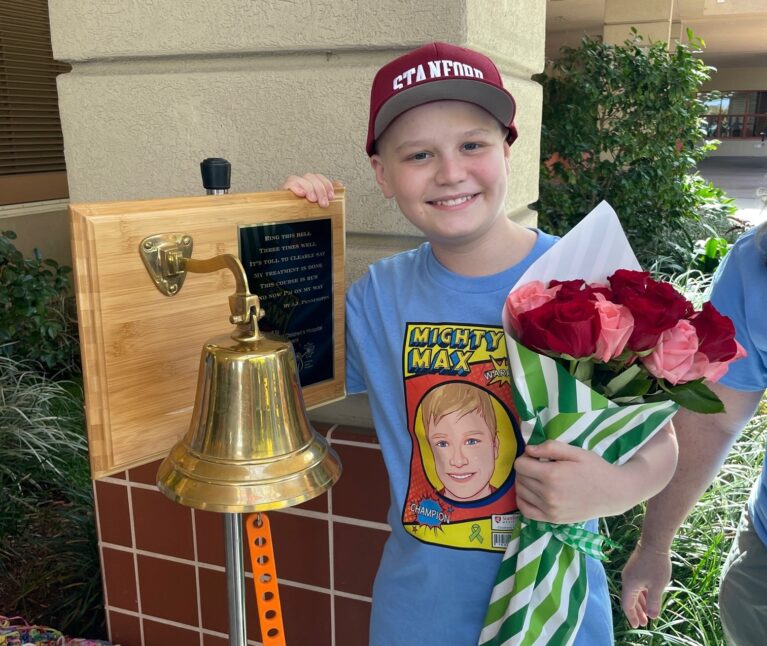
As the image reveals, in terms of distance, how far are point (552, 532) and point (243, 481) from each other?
2.07 feet

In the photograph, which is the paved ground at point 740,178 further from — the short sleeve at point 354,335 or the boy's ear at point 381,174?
the boy's ear at point 381,174

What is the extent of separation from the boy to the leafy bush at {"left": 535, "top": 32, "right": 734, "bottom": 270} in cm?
557

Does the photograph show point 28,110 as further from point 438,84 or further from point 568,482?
point 568,482

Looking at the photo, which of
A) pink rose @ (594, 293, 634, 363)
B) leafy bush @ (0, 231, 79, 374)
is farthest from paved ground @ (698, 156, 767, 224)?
pink rose @ (594, 293, 634, 363)

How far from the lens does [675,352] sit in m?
1.26

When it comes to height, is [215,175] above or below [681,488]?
above

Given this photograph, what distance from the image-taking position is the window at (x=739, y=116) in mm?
42219

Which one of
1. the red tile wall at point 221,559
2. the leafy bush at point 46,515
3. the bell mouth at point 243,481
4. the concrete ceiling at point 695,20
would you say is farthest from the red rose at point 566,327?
the concrete ceiling at point 695,20

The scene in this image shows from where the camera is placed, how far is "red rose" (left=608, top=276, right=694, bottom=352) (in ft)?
4.11

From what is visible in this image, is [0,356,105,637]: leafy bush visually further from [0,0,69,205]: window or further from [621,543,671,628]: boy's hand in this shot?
[0,0,69,205]: window

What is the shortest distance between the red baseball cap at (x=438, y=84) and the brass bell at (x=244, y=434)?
0.53m

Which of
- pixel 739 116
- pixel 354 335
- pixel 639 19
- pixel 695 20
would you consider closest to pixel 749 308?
pixel 354 335

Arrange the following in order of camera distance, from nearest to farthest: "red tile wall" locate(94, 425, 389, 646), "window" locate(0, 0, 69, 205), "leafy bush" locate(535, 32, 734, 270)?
1. "red tile wall" locate(94, 425, 389, 646)
2. "leafy bush" locate(535, 32, 734, 270)
3. "window" locate(0, 0, 69, 205)

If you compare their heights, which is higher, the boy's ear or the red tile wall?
the boy's ear
